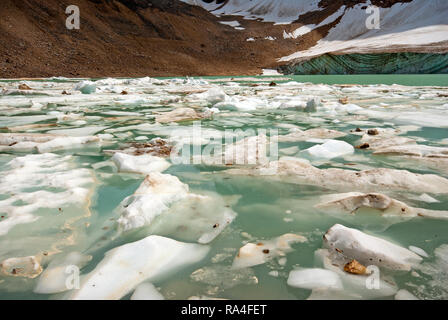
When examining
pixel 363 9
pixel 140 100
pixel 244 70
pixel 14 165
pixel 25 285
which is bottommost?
pixel 25 285

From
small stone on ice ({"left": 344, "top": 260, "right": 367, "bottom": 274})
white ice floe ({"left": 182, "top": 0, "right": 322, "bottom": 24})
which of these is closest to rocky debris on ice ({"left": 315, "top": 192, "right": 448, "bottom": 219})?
small stone on ice ({"left": 344, "top": 260, "right": 367, "bottom": 274})

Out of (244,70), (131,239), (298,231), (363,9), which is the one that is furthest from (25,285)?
(363,9)

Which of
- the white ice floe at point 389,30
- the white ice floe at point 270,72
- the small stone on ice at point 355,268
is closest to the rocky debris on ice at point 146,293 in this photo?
the small stone on ice at point 355,268

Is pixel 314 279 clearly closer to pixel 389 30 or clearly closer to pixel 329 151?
pixel 329 151

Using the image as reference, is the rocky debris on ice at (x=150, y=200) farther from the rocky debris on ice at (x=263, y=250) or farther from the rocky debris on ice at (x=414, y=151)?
the rocky debris on ice at (x=414, y=151)

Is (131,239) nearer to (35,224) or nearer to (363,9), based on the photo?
(35,224)

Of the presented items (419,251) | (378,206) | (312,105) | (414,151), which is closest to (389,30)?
(312,105)
